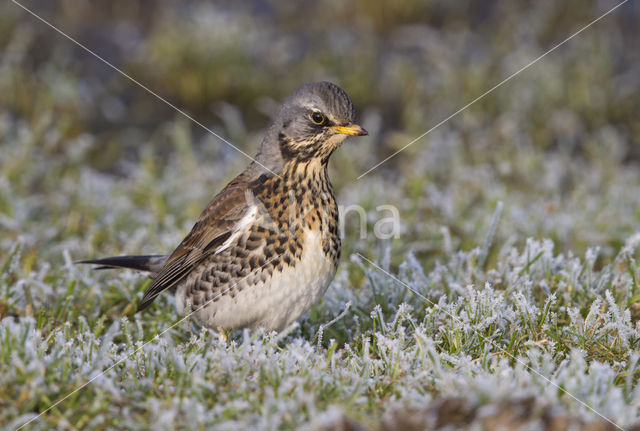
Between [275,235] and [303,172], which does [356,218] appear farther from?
[275,235]

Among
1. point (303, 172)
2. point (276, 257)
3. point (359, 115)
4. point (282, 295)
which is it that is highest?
point (359, 115)

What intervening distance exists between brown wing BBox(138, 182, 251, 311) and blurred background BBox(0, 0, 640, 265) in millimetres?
1169

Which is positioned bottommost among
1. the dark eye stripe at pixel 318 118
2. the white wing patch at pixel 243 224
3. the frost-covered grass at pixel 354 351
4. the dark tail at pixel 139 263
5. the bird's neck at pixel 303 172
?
the frost-covered grass at pixel 354 351

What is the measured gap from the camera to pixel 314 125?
3764 mm

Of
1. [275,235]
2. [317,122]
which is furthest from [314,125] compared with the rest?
[275,235]

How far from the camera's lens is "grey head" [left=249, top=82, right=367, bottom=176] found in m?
3.73

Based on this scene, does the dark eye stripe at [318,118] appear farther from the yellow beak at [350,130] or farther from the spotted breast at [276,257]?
the spotted breast at [276,257]

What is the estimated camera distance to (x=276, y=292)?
352cm

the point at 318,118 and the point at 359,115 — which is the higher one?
the point at 359,115

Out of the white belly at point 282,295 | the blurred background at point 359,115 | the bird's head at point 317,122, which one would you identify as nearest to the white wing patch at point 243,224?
the white belly at point 282,295

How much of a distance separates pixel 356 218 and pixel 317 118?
2.03 meters

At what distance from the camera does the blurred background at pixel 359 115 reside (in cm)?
564

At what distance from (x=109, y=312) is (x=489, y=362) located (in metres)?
2.37

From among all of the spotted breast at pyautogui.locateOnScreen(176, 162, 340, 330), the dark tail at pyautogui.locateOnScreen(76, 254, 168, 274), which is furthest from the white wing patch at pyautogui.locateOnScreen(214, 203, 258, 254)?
the dark tail at pyautogui.locateOnScreen(76, 254, 168, 274)
